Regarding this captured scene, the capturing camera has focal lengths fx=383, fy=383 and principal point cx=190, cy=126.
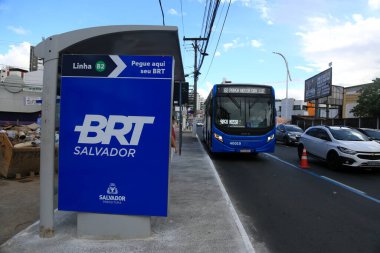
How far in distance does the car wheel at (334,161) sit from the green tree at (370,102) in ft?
107

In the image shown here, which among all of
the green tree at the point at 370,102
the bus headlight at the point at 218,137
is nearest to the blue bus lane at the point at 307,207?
the bus headlight at the point at 218,137

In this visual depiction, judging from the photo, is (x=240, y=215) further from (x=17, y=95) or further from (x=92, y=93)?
(x=17, y=95)

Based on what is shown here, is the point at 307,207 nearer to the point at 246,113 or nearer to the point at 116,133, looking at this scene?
the point at 116,133

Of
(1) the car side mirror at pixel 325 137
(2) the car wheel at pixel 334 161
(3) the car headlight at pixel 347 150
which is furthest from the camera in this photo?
(1) the car side mirror at pixel 325 137

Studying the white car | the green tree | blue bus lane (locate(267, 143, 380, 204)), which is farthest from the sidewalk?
the green tree

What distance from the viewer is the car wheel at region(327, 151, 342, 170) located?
12.6 m

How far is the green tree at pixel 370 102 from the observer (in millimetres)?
42188

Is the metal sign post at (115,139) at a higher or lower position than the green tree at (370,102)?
lower

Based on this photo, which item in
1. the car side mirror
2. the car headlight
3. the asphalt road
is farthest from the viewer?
the car side mirror

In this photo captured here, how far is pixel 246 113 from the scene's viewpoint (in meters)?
15.5

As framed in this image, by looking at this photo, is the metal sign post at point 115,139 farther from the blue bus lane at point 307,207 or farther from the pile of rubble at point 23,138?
the pile of rubble at point 23,138

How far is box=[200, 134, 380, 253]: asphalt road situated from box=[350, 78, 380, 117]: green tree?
32864 mm

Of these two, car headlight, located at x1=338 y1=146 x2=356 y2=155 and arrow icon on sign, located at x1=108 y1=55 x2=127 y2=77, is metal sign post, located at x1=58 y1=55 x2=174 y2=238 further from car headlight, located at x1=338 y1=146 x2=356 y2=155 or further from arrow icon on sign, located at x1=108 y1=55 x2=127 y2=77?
car headlight, located at x1=338 y1=146 x2=356 y2=155

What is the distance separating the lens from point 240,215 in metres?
6.69
